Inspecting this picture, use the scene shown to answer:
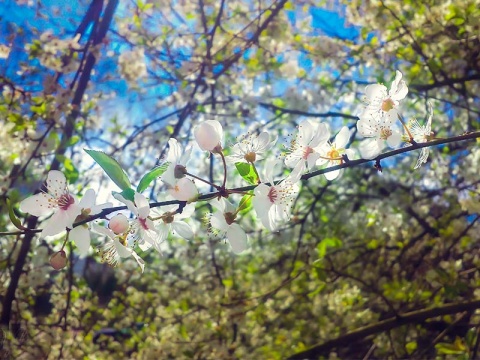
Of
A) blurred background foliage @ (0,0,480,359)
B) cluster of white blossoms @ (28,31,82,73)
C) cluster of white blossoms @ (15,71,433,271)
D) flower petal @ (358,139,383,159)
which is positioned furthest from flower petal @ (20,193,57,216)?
cluster of white blossoms @ (28,31,82,73)

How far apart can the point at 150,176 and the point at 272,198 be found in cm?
17

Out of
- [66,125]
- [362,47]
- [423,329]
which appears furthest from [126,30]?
[423,329]

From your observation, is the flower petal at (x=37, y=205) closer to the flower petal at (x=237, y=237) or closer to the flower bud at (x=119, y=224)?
the flower bud at (x=119, y=224)

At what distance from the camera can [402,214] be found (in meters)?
3.08

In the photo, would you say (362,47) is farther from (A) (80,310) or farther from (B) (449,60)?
(A) (80,310)

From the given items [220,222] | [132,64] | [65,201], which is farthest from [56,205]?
[132,64]

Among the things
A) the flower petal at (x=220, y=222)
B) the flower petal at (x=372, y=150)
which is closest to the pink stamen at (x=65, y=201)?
the flower petal at (x=220, y=222)

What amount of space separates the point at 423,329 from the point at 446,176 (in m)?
0.82

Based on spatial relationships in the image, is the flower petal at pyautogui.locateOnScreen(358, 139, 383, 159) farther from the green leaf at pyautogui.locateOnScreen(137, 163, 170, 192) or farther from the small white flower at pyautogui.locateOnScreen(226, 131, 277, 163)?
the green leaf at pyautogui.locateOnScreen(137, 163, 170, 192)

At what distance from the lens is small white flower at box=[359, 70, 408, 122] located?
2.63 ft

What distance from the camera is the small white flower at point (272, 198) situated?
703 millimetres

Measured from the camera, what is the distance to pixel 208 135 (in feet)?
2.37

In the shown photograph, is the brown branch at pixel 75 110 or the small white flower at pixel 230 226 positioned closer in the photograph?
the small white flower at pixel 230 226

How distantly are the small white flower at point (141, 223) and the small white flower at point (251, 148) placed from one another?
0.16 m
